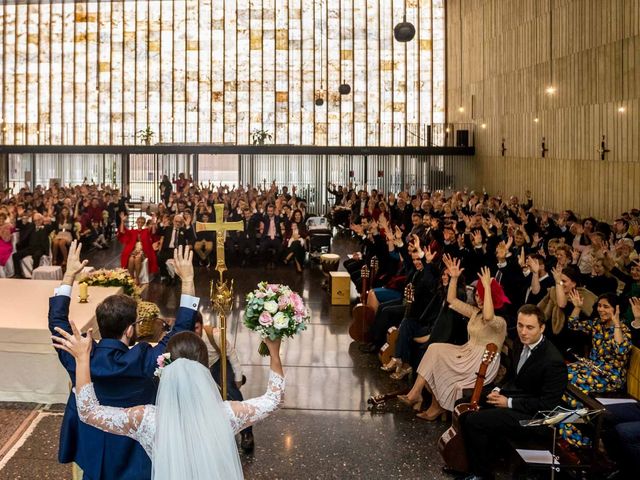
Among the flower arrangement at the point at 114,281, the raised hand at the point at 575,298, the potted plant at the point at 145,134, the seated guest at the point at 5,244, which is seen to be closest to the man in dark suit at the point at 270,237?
the seated guest at the point at 5,244

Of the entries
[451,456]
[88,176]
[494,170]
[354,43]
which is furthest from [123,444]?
[354,43]

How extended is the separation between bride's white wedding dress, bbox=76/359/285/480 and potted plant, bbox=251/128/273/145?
23.1 metres

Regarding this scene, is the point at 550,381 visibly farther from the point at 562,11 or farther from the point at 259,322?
the point at 562,11

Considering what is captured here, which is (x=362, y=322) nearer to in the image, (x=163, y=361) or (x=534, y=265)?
(x=534, y=265)

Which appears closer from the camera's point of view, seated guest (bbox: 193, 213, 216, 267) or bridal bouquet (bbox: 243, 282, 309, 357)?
bridal bouquet (bbox: 243, 282, 309, 357)

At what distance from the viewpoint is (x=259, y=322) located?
382cm

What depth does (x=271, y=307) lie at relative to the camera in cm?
382

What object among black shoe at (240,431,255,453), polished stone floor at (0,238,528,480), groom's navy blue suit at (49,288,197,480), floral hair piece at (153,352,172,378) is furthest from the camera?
black shoe at (240,431,255,453)

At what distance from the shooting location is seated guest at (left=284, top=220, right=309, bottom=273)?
13953mm

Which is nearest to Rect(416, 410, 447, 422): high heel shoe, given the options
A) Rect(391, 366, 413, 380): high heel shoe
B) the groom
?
Rect(391, 366, 413, 380): high heel shoe

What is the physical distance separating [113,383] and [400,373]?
4.18 metres

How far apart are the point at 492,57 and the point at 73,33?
16.6 m

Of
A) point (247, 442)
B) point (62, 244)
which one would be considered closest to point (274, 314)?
point (247, 442)

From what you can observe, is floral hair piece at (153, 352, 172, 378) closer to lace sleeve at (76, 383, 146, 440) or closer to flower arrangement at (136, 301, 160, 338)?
lace sleeve at (76, 383, 146, 440)
